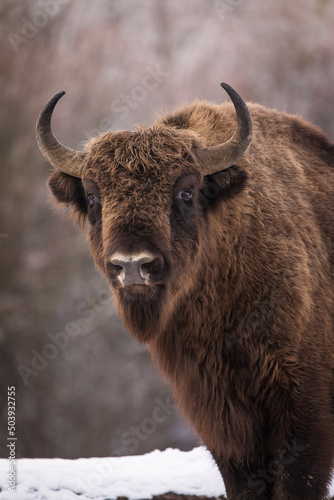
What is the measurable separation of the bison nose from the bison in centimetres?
14

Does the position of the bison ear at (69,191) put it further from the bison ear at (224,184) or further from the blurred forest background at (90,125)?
the blurred forest background at (90,125)

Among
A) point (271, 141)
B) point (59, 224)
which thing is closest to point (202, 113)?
point (271, 141)

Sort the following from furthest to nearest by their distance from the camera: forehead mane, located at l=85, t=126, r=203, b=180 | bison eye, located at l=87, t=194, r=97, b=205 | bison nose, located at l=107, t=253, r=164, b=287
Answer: bison eye, located at l=87, t=194, r=97, b=205, forehead mane, located at l=85, t=126, r=203, b=180, bison nose, located at l=107, t=253, r=164, b=287

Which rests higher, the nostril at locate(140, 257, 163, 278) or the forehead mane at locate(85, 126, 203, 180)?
the forehead mane at locate(85, 126, 203, 180)

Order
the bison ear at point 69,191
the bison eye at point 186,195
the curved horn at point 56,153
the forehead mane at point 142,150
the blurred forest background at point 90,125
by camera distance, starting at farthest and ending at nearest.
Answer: the blurred forest background at point 90,125 < the bison ear at point 69,191 < the curved horn at point 56,153 < the bison eye at point 186,195 < the forehead mane at point 142,150

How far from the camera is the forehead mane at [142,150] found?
15.5ft

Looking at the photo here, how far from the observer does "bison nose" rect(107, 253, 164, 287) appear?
13.9 feet

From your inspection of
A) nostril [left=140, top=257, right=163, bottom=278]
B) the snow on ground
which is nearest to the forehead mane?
nostril [left=140, top=257, right=163, bottom=278]

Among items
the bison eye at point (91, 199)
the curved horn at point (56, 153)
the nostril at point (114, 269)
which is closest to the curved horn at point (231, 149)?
the bison eye at point (91, 199)

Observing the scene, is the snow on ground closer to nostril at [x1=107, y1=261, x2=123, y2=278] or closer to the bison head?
the bison head

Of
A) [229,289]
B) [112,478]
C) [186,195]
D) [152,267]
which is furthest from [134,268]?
[112,478]

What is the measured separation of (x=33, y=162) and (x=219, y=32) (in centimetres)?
554

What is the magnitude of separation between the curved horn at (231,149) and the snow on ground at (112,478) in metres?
2.87

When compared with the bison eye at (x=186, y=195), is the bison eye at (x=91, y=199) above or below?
below
